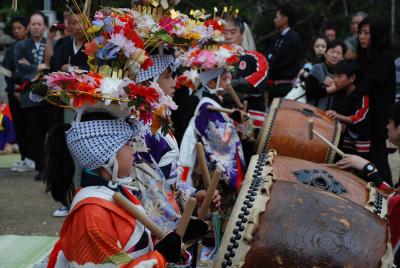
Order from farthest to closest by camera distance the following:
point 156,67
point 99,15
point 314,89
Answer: point 314,89 → point 156,67 → point 99,15

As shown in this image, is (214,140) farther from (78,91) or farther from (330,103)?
(78,91)

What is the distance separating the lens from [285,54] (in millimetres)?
7336

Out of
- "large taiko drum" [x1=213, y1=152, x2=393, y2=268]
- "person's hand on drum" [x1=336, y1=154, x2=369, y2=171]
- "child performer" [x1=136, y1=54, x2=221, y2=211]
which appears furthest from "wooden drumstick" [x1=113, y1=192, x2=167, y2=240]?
"person's hand on drum" [x1=336, y1=154, x2=369, y2=171]

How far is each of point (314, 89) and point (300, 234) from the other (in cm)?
414

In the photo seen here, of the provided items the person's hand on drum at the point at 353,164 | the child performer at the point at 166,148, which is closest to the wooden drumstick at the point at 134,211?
the child performer at the point at 166,148

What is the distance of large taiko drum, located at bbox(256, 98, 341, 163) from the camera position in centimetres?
471

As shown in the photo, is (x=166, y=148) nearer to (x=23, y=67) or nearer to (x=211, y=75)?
(x=211, y=75)

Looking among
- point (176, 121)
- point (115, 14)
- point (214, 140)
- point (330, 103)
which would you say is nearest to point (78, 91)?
point (115, 14)

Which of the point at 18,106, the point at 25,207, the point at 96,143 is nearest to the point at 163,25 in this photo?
the point at 96,143

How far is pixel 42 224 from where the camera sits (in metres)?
5.60

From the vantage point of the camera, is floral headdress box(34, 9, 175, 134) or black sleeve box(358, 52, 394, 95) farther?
black sleeve box(358, 52, 394, 95)

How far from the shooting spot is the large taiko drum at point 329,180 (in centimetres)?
317

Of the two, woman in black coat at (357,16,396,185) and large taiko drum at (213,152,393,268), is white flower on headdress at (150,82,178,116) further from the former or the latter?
woman in black coat at (357,16,396,185)

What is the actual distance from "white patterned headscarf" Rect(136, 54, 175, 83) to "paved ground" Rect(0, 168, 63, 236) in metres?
2.54
